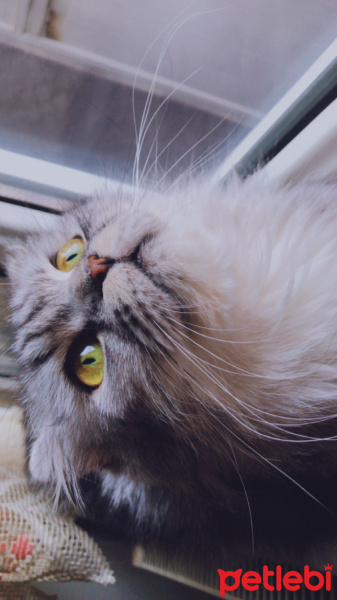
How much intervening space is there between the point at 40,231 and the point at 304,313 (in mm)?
646

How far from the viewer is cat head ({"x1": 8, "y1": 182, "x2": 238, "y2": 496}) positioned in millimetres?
619

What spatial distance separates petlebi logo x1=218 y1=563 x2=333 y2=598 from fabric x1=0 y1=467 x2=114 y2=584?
0.69 feet

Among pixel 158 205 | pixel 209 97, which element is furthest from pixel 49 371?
pixel 209 97

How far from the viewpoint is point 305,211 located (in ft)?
2.63

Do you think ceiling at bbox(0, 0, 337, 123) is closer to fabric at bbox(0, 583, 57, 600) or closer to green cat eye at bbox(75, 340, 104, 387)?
green cat eye at bbox(75, 340, 104, 387)

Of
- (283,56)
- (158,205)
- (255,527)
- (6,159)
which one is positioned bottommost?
(255,527)

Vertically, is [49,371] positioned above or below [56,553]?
above

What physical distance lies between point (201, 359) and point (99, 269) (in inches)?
7.5

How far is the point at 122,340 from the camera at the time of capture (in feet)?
2.08

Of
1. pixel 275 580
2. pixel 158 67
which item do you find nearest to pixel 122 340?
pixel 275 580

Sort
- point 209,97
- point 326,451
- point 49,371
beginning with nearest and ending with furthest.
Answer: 1. point 326,451
2. point 49,371
3. point 209,97

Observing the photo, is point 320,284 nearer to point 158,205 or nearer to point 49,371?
point 158,205

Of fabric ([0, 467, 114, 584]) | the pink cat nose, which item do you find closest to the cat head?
the pink cat nose

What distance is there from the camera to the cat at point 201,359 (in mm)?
625
